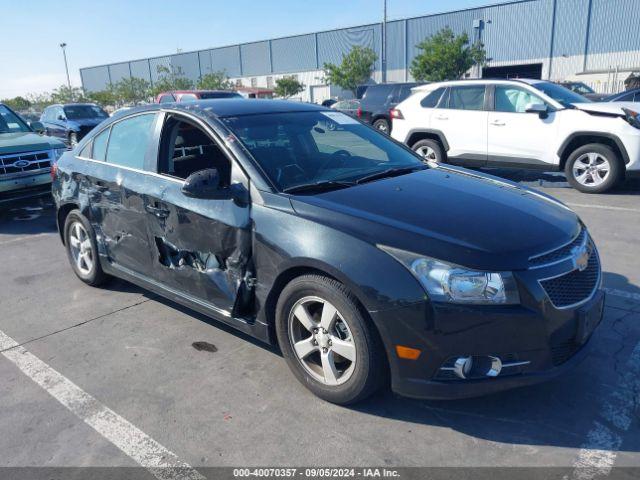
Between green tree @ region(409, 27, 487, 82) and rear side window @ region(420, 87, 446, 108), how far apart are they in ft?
105

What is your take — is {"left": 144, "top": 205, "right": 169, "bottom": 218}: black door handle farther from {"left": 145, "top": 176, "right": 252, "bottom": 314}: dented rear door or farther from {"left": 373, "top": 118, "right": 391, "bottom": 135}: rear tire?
{"left": 373, "top": 118, "right": 391, "bottom": 135}: rear tire

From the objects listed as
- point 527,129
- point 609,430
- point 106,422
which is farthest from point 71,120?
point 609,430

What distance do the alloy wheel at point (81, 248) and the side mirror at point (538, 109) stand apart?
22.5ft

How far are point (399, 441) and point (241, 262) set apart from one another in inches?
55.1

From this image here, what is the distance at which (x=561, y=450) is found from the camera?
2600 millimetres

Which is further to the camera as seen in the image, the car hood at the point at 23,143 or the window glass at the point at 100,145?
the car hood at the point at 23,143

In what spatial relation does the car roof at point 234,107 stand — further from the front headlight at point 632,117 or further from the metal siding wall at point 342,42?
the metal siding wall at point 342,42

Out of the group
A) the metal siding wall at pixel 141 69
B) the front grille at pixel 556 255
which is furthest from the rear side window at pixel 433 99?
the metal siding wall at pixel 141 69

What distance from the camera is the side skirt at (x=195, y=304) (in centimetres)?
329

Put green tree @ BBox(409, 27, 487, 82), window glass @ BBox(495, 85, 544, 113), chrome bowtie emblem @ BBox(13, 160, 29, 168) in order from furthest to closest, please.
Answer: green tree @ BBox(409, 27, 487, 82) → window glass @ BBox(495, 85, 544, 113) → chrome bowtie emblem @ BBox(13, 160, 29, 168)

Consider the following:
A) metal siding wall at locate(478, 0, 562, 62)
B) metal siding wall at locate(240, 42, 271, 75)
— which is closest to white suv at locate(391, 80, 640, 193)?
metal siding wall at locate(478, 0, 562, 62)

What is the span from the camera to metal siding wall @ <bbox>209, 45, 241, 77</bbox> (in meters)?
70.3

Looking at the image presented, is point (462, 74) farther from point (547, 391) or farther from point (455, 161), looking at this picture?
point (547, 391)

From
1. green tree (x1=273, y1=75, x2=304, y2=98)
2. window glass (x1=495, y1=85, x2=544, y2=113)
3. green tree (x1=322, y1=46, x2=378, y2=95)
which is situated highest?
green tree (x1=322, y1=46, x2=378, y2=95)
